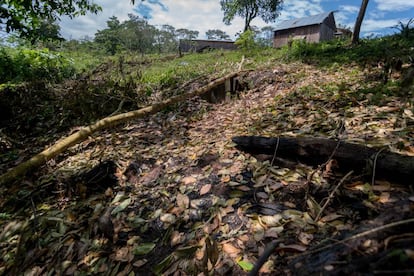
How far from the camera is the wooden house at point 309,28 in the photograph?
21.3 meters

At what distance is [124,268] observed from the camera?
1340 mm

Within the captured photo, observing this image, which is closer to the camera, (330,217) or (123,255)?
(330,217)

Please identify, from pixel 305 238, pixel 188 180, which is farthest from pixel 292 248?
pixel 188 180

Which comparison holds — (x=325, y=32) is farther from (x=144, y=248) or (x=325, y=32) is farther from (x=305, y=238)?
(x=144, y=248)

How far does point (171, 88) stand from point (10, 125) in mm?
2873

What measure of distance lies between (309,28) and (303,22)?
0.93 meters

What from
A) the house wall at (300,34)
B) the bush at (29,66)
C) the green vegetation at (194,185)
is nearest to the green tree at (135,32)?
the house wall at (300,34)

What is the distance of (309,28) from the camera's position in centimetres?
2197

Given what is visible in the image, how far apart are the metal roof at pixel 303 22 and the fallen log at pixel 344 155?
77.4 ft

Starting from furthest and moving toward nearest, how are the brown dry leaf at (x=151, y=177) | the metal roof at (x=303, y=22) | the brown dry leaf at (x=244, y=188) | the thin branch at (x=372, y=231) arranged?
the metal roof at (x=303, y=22)
the brown dry leaf at (x=151, y=177)
the brown dry leaf at (x=244, y=188)
the thin branch at (x=372, y=231)

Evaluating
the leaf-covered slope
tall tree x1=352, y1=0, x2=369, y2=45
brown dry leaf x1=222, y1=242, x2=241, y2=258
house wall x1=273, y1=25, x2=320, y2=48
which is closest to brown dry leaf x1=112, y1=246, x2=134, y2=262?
the leaf-covered slope

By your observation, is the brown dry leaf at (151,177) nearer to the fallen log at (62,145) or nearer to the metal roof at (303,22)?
the fallen log at (62,145)

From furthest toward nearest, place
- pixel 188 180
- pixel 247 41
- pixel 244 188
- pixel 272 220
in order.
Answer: pixel 247 41
pixel 188 180
pixel 244 188
pixel 272 220

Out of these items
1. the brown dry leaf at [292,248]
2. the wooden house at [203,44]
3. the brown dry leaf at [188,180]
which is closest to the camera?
the brown dry leaf at [292,248]
